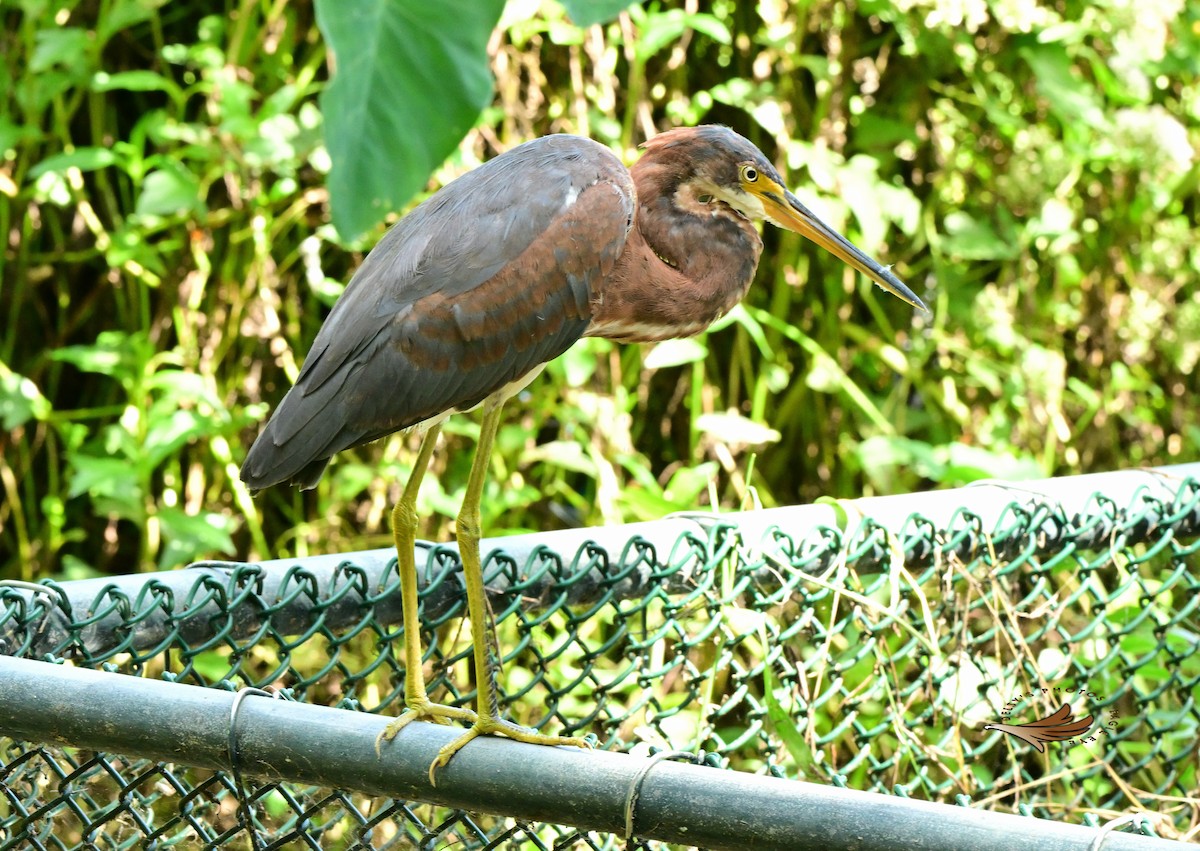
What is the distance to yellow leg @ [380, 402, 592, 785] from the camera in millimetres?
1416

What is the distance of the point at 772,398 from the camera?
3584mm

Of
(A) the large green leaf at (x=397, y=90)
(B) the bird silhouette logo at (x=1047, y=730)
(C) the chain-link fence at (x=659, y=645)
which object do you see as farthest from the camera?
(C) the chain-link fence at (x=659, y=645)

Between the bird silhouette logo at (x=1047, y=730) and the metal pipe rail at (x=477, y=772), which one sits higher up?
the metal pipe rail at (x=477, y=772)

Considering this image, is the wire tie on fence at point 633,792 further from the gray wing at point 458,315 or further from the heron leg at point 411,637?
the gray wing at point 458,315

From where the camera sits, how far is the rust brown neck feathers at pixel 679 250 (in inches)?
69.9

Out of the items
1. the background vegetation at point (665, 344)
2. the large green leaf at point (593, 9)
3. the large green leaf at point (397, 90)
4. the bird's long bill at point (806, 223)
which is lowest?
the background vegetation at point (665, 344)

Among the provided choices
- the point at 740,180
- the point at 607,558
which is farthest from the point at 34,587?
the point at 740,180

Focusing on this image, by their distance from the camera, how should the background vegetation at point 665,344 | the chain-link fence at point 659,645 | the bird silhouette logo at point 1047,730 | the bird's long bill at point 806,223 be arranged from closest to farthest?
the bird silhouette logo at point 1047,730
the chain-link fence at point 659,645
the bird's long bill at point 806,223
the background vegetation at point 665,344

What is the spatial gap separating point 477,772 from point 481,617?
18.4 inches

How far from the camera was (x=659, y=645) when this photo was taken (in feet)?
6.88

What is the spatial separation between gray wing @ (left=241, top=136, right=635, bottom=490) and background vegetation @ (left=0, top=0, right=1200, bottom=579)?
122cm

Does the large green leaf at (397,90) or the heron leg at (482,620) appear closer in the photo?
Result: the large green leaf at (397,90)

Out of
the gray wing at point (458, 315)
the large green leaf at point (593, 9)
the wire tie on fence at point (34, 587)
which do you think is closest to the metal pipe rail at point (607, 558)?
the wire tie on fence at point (34, 587)

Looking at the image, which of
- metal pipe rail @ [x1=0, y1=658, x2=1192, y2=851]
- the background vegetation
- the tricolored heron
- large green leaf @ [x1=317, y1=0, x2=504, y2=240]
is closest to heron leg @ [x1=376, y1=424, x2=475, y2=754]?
the tricolored heron
